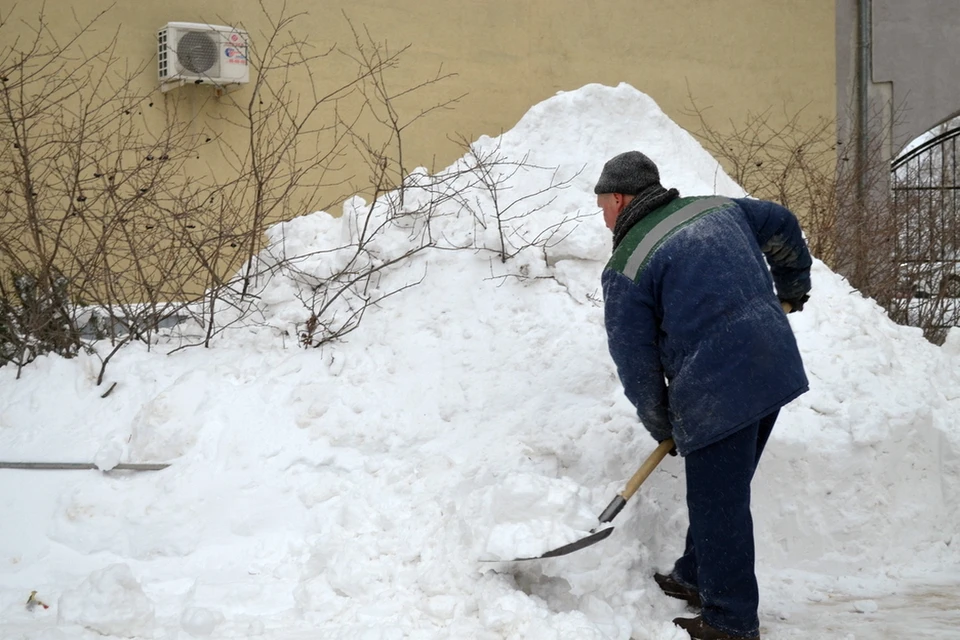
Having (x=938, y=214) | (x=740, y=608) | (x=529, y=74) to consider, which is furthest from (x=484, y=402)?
(x=938, y=214)

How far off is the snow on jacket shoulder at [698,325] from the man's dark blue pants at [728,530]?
99mm

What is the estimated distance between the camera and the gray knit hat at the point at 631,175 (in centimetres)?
349

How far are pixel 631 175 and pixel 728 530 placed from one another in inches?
50.0

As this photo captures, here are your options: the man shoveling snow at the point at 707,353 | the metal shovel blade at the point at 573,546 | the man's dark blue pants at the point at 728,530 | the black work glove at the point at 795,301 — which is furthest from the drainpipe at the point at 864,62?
the metal shovel blade at the point at 573,546

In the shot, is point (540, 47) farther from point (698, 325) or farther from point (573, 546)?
point (573, 546)

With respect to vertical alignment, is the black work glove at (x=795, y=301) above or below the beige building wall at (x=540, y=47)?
below

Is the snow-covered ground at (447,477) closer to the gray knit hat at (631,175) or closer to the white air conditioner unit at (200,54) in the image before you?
the gray knit hat at (631,175)

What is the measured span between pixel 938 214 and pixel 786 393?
6.71 meters

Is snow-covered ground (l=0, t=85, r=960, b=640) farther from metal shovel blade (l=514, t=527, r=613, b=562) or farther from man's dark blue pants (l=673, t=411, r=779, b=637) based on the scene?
man's dark blue pants (l=673, t=411, r=779, b=637)

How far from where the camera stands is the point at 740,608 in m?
3.29

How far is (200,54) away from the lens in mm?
7531

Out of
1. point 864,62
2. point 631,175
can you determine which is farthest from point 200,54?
point 864,62

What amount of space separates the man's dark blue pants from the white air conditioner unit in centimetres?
541

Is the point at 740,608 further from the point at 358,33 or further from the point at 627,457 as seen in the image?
the point at 358,33
